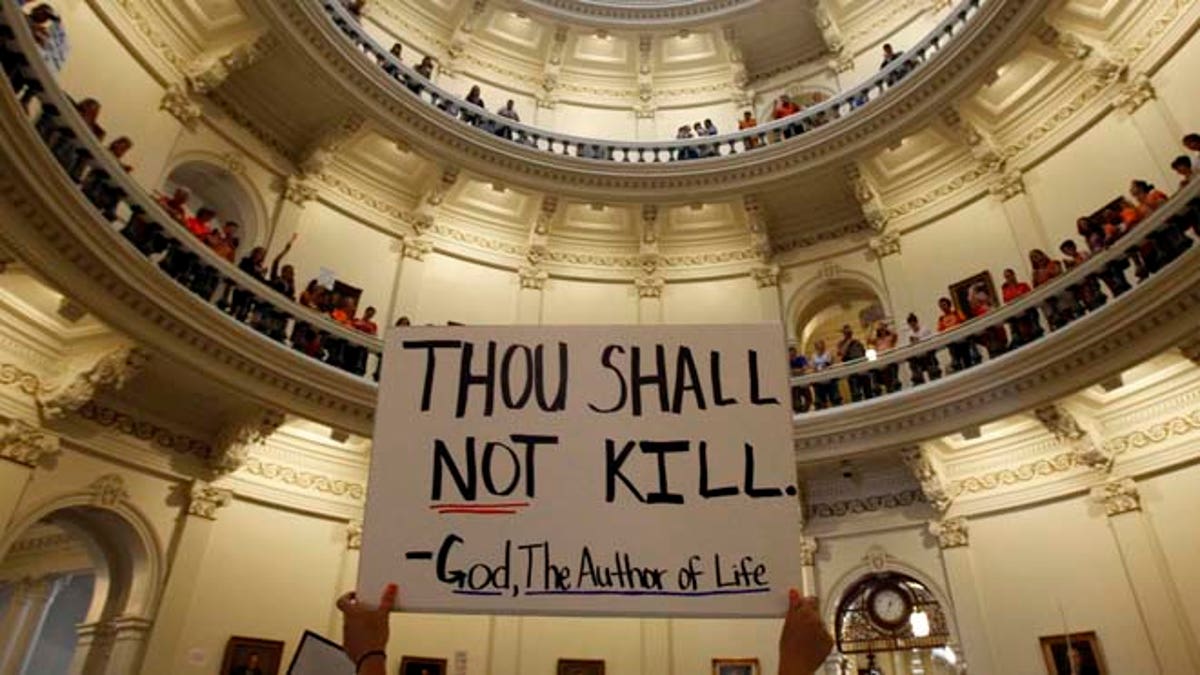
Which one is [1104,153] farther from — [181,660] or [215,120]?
[181,660]

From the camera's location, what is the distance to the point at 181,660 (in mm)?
8961

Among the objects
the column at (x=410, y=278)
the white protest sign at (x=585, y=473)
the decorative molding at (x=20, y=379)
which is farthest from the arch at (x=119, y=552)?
the white protest sign at (x=585, y=473)

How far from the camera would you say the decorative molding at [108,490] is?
846cm

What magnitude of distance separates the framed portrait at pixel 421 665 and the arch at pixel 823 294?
7690mm

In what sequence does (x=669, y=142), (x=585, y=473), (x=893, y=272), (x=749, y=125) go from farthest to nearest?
(x=749, y=125), (x=669, y=142), (x=893, y=272), (x=585, y=473)

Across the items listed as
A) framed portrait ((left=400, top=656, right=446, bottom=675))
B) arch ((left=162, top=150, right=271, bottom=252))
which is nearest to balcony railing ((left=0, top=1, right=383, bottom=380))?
arch ((left=162, top=150, right=271, bottom=252))

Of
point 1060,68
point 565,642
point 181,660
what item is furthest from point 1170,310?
point 181,660

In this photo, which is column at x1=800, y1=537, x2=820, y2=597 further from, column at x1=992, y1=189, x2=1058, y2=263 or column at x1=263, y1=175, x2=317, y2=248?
column at x1=263, y1=175, x2=317, y2=248

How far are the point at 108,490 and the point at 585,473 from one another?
831 centimetres

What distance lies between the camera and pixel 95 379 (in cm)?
781

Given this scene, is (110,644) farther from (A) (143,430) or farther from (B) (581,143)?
(B) (581,143)

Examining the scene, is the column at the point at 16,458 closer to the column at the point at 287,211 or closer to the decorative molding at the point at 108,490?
the decorative molding at the point at 108,490

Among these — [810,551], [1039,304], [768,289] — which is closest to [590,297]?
[768,289]

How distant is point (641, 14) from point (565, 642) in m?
13.0
